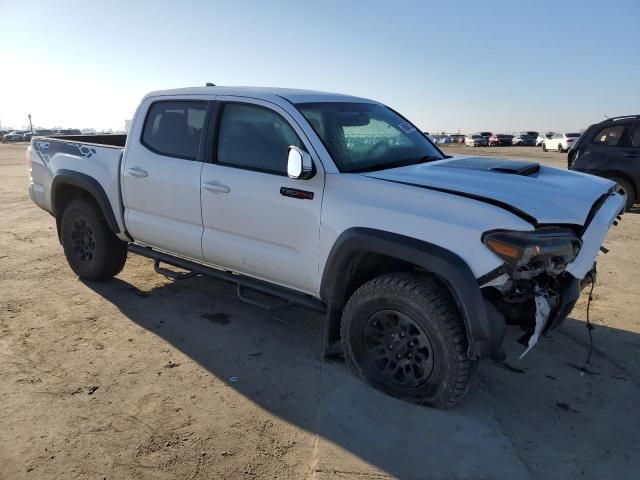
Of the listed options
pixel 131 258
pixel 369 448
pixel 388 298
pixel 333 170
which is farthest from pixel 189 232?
pixel 131 258

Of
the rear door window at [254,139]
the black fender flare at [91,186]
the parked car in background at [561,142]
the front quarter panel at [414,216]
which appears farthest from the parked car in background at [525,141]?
the front quarter panel at [414,216]

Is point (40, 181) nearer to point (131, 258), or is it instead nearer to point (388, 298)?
point (131, 258)

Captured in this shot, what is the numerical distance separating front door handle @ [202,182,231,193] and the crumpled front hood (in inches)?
43.8

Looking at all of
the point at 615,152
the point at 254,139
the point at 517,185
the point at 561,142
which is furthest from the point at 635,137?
the point at 561,142

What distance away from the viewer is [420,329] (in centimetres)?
317

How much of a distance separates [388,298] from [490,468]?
1071 mm

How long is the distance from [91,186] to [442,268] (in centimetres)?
355

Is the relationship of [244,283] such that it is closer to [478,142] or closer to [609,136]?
[609,136]

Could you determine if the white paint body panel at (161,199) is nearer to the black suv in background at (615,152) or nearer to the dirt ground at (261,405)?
the dirt ground at (261,405)

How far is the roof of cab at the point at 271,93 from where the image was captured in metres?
3.93

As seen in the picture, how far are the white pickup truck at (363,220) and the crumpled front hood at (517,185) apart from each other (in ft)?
0.04

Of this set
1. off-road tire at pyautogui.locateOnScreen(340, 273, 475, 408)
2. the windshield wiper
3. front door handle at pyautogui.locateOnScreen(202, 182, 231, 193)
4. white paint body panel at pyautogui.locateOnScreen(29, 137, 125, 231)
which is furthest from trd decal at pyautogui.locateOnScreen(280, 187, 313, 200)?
white paint body panel at pyautogui.locateOnScreen(29, 137, 125, 231)

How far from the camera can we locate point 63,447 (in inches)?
112

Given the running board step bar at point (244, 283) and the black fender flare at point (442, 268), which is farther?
the running board step bar at point (244, 283)
